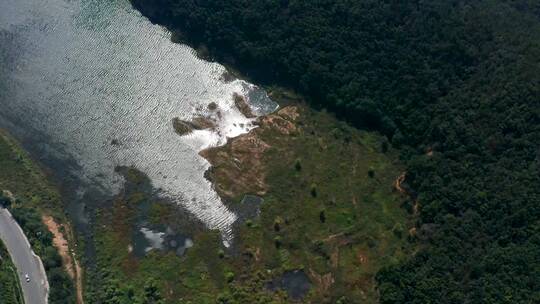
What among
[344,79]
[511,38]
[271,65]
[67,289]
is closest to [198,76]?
[271,65]

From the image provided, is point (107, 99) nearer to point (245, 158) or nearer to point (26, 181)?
point (26, 181)

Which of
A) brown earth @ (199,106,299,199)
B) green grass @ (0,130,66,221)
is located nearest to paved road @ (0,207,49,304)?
green grass @ (0,130,66,221)

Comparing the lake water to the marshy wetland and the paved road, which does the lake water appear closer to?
the marshy wetland

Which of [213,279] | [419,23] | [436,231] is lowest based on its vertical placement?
[213,279]

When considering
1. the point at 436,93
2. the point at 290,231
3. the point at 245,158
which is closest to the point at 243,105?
the point at 245,158

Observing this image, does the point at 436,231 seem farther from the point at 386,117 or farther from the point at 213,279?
the point at 213,279

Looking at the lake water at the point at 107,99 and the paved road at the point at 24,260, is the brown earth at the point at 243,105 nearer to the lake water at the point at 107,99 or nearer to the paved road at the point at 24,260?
the lake water at the point at 107,99

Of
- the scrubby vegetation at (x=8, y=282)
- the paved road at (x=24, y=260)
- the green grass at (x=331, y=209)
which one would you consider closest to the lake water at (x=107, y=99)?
the green grass at (x=331, y=209)
